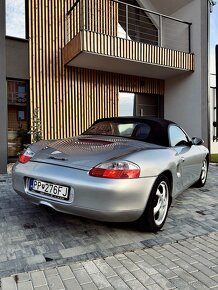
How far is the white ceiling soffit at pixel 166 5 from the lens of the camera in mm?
10516

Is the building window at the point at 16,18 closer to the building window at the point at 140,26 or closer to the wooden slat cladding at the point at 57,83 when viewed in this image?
the wooden slat cladding at the point at 57,83

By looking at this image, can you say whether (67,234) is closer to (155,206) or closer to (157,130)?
(155,206)

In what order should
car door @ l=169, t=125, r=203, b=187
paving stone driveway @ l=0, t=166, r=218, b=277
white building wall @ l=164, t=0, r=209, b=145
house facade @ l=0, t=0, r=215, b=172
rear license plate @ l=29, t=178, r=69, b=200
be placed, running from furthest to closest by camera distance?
1. white building wall @ l=164, t=0, r=209, b=145
2. house facade @ l=0, t=0, r=215, b=172
3. car door @ l=169, t=125, r=203, b=187
4. rear license plate @ l=29, t=178, r=69, b=200
5. paving stone driveway @ l=0, t=166, r=218, b=277

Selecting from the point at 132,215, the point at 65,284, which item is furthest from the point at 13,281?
the point at 132,215

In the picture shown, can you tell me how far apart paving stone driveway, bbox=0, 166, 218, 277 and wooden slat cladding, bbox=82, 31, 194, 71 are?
480 cm

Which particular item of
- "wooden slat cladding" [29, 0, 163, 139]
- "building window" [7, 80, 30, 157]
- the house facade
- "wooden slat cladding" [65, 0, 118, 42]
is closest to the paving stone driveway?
the house facade

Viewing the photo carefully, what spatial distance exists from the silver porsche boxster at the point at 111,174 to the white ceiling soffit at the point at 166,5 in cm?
850

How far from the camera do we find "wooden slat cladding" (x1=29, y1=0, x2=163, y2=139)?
8.20 m

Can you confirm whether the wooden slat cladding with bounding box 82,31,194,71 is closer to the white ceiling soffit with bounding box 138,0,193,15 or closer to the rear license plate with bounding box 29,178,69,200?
the white ceiling soffit with bounding box 138,0,193,15

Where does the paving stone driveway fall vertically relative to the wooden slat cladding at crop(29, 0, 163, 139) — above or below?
below

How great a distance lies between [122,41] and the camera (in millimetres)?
8023

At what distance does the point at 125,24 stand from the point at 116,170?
8753mm

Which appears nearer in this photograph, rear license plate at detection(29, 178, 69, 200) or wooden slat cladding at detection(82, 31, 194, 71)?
rear license plate at detection(29, 178, 69, 200)

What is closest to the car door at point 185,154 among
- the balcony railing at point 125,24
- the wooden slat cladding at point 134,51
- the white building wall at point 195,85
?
the wooden slat cladding at point 134,51
